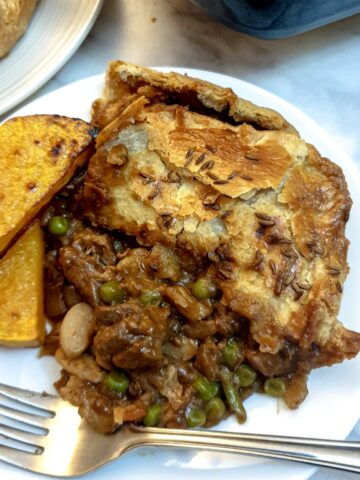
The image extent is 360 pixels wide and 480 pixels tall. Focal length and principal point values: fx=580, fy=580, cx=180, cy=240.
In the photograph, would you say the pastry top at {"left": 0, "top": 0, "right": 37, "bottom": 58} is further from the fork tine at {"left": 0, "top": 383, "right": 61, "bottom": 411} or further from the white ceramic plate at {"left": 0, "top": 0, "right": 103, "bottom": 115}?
the fork tine at {"left": 0, "top": 383, "right": 61, "bottom": 411}

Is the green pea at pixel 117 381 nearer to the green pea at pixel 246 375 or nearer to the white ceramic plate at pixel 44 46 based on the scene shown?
the green pea at pixel 246 375

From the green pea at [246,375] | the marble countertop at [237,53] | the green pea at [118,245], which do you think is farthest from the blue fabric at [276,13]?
the green pea at [246,375]

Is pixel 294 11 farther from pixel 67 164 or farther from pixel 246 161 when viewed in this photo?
pixel 67 164

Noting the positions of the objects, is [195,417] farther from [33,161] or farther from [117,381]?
[33,161]

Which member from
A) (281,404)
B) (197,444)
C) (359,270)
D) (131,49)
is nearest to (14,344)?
(197,444)

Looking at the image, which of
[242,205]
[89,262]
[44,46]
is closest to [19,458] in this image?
[89,262]
